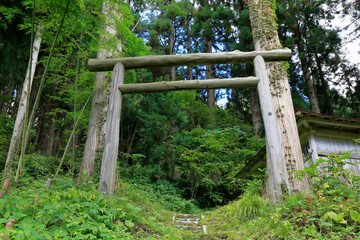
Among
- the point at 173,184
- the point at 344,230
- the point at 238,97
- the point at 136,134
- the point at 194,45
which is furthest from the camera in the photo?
the point at 194,45

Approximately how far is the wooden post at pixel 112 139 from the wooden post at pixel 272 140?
257 centimetres

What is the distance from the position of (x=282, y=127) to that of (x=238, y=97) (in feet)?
46.1

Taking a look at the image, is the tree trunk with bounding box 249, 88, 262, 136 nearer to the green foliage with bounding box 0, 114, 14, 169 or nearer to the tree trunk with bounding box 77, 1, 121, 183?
the tree trunk with bounding box 77, 1, 121, 183

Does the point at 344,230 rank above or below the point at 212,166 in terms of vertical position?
below

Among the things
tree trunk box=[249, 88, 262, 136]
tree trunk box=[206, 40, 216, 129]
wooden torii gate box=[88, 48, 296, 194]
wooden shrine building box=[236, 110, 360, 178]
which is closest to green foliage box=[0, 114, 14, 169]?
wooden torii gate box=[88, 48, 296, 194]

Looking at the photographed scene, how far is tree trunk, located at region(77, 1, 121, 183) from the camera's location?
5996 mm

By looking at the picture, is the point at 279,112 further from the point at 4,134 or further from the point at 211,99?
the point at 211,99

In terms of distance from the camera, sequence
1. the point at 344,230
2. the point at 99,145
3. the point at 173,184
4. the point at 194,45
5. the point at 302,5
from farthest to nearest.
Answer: the point at 194,45, the point at 302,5, the point at 173,184, the point at 99,145, the point at 344,230

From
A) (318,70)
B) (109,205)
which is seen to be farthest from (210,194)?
(318,70)

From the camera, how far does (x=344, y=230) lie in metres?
2.61

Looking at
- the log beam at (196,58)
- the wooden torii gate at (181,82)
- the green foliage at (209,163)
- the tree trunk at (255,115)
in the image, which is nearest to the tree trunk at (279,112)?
the wooden torii gate at (181,82)

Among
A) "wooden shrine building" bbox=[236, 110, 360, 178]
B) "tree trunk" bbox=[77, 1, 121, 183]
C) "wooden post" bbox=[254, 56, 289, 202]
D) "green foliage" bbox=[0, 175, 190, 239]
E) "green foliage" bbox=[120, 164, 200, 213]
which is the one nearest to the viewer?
"green foliage" bbox=[0, 175, 190, 239]

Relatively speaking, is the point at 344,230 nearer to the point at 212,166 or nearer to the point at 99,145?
the point at 99,145

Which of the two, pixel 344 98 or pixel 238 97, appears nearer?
pixel 344 98
